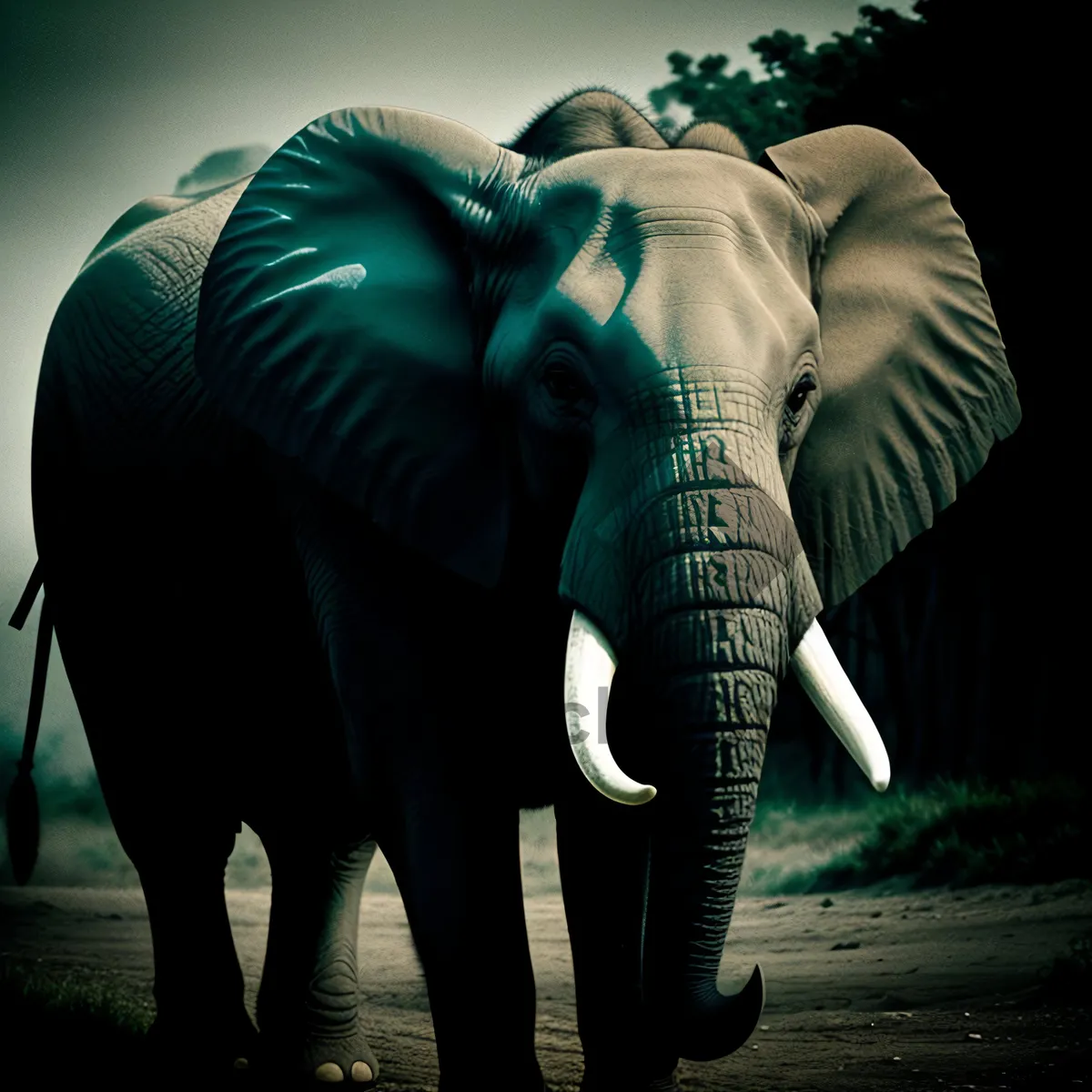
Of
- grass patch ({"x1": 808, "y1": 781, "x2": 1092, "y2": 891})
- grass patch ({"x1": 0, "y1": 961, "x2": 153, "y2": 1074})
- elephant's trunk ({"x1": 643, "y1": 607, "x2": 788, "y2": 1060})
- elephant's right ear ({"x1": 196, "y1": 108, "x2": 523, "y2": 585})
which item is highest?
elephant's right ear ({"x1": 196, "y1": 108, "x2": 523, "y2": 585})

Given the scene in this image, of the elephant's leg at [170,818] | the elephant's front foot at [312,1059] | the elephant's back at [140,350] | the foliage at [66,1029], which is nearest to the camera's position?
the elephant's back at [140,350]

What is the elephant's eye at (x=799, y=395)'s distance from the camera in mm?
3090

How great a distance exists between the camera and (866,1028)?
18.0 ft

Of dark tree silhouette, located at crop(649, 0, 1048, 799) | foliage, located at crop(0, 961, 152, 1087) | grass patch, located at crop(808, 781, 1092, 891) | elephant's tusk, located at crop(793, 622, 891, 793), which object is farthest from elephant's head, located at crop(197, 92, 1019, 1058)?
grass patch, located at crop(808, 781, 1092, 891)

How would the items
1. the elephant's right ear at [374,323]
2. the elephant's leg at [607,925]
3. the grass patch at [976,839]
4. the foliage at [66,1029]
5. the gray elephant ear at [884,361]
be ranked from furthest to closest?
the grass patch at [976,839]
the foliage at [66,1029]
the elephant's leg at [607,925]
the gray elephant ear at [884,361]
the elephant's right ear at [374,323]

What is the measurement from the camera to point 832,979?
20.9ft

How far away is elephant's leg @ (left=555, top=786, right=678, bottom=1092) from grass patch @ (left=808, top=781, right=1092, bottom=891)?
4115 mm

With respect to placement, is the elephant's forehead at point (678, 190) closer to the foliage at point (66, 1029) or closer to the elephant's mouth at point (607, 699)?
the elephant's mouth at point (607, 699)

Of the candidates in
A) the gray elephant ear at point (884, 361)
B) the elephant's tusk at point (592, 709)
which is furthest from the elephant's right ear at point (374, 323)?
the gray elephant ear at point (884, 361)

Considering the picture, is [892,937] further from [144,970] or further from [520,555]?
[520,555]

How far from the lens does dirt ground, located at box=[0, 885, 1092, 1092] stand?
4.99 metres

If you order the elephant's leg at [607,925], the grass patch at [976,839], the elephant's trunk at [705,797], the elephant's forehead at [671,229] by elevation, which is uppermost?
the elephant's forehead at [671,229]

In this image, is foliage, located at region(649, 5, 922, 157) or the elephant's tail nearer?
the elephant's tail

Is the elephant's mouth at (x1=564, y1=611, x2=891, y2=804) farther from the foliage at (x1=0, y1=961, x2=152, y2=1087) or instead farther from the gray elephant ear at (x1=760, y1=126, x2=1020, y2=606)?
the foliage at (x1=0, y1=961, x2=152, y2=1087)
